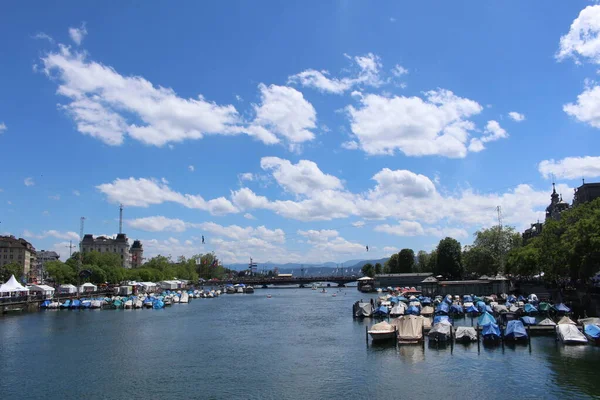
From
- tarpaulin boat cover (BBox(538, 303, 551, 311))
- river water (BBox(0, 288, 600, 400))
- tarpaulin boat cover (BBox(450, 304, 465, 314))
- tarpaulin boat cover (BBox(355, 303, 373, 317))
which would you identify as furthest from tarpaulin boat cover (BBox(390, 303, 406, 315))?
tarpaulin boat cover (BBox(538, 303, 551, 311))

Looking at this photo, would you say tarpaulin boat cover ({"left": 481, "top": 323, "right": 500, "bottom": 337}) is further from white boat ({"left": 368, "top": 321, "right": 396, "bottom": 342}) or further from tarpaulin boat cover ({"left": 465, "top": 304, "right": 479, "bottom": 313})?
tarpaulin boat cover ({"left": 465, "top": 304, "right": 479, "bottom": 313})

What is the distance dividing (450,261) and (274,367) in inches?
5792

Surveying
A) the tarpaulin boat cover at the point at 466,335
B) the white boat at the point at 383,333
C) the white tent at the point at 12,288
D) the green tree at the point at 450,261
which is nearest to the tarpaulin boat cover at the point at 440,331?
the tarpaulin boat cover at the point at 466,335

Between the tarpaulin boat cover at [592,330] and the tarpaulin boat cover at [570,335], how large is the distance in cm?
68

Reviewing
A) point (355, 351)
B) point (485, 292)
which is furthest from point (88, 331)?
point (485, 292)

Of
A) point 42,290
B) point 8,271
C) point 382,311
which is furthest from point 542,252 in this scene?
point 8,271

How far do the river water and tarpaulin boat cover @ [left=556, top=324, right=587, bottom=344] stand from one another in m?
1.50

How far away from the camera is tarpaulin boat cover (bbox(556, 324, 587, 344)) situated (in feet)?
176

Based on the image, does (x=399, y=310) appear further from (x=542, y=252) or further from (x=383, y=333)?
(x=542, y=252)

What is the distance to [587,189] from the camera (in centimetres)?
13500

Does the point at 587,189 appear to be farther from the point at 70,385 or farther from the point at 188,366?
the point at 70,385

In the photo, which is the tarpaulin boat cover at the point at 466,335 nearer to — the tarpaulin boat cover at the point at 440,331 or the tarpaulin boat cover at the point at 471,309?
the tarpaulin boat cover at the point at 440,331

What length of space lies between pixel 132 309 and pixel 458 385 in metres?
96.1

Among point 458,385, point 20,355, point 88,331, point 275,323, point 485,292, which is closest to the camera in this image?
point 458,385
